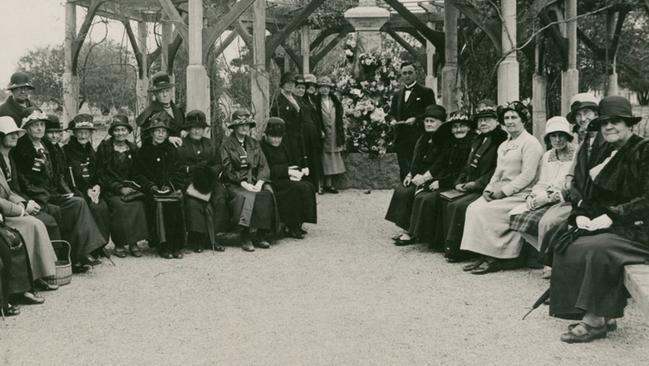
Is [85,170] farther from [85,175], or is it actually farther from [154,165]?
[154,165]

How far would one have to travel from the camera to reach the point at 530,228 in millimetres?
7215

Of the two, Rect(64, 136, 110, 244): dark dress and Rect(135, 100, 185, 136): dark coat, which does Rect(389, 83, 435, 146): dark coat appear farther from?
Rect(64, 136, 110, 244): dark dress

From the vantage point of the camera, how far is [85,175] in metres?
8.21

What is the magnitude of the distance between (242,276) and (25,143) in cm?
240

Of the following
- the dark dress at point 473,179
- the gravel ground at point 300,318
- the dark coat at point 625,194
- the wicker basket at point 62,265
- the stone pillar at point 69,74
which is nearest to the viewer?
the gravel ground at point 300,318

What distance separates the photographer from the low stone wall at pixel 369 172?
46.1 feet

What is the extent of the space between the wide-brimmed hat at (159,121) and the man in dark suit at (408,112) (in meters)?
3.81

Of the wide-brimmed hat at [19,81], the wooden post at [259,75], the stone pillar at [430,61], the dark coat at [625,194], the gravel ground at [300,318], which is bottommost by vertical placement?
the gravel ground at [300,318]

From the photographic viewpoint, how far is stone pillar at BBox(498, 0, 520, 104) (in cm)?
921

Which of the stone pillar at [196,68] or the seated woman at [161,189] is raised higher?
the stone pillar at [196,68]

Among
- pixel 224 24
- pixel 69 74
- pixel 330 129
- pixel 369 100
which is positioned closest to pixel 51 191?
pixel 224 24

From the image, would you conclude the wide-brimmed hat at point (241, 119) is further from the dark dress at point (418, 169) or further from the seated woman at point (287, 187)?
the dark dress at point (418, 169)

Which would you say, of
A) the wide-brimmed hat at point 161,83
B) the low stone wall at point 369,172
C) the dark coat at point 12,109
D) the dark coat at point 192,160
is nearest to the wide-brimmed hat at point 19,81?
the dark coat at point 12,109

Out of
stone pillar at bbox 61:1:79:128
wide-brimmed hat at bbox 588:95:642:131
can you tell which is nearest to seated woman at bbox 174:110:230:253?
wide-brimmed hat at bbox 588:95:642:131
